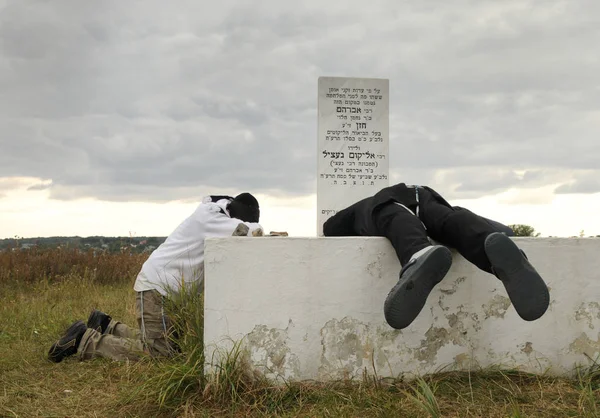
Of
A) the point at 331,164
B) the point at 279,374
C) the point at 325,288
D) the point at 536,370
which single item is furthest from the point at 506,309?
the point at 331,164

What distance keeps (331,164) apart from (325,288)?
2891mm

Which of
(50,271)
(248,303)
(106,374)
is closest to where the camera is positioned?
(248,303)

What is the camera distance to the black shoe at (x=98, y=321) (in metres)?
5.42

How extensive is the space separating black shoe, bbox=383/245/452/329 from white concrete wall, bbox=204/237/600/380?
65 cm

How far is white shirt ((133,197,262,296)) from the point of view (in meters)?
4.48

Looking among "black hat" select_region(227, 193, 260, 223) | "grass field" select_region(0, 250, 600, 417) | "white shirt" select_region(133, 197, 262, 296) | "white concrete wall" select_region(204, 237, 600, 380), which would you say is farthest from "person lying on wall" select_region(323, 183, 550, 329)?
"white shirt" select_region(133, 197, 262, 296)

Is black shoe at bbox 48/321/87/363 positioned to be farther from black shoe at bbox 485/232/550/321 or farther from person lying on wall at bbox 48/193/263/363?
black shoe at bbox 485/232/550/321

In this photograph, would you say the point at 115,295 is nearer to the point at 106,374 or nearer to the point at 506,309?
the point at 106,374

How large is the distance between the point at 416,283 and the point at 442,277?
6.6 inches

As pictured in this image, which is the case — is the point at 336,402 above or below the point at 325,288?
below

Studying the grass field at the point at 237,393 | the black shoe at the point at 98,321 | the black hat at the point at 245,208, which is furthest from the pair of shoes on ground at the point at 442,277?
the black shoe at the point at 98,321

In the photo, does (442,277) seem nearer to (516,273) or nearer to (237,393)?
(516,273)

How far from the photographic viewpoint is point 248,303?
12.6 ft

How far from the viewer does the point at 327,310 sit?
3.87m
